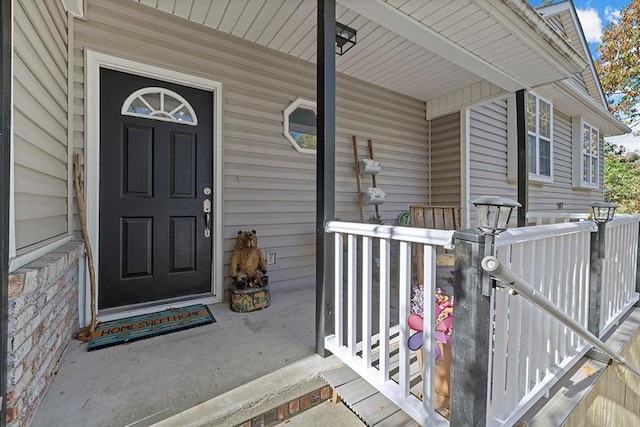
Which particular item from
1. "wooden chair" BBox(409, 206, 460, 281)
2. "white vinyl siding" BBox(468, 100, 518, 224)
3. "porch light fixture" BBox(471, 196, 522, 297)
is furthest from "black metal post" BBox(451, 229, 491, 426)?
"white vinyl siding" BBox(468, 100, 518, 224)

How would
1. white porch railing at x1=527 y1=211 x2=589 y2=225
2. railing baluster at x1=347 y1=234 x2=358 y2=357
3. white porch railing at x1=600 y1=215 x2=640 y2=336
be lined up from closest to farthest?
railing baluster at x1=347 y1=234 x2=358 y2=357, white porch railing at x1=600 y1=215 x2=640 y2=336, white porch railing at x1=527 y1=211 x2=589 y2=225

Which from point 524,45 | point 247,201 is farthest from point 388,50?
point 247,201

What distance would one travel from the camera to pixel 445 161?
4.36 metres

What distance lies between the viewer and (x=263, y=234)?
2.96 m

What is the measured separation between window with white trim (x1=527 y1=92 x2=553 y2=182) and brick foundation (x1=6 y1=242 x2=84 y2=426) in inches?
247

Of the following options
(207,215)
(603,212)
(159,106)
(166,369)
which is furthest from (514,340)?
(159,106)

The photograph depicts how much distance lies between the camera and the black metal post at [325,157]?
1.77 meters

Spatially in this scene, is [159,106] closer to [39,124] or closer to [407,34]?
[39,124]

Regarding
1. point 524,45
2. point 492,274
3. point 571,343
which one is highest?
point 524,45

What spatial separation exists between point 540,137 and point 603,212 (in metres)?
4.37

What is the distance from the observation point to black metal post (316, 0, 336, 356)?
1774 mm

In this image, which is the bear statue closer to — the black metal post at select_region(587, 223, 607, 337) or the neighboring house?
the neighboring house

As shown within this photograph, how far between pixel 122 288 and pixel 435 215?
2.97 metres

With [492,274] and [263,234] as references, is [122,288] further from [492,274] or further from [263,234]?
[492,274]
